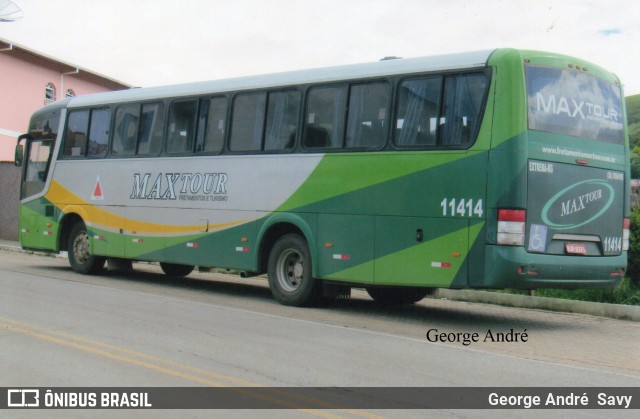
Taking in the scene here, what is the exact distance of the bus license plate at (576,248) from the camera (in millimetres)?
11047

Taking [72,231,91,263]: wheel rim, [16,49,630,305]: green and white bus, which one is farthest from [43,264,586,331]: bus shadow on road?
[72,231,91,263]: wheel rim

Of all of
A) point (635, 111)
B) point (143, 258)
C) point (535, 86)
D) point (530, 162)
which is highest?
point (635, 111)

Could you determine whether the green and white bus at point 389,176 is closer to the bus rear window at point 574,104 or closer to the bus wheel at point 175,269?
the bus rear window at point 574,104

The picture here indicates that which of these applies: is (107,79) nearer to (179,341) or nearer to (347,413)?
(179,341)

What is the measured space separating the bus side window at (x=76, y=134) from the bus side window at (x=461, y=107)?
9.28 m

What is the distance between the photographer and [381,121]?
1210cm

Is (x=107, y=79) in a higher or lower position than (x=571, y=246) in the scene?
higher

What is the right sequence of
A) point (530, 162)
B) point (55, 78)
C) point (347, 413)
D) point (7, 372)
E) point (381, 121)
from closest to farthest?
point (347, 413) → point (7, 372) → point (530, 162) → point (381, 121) → point (55, 78)

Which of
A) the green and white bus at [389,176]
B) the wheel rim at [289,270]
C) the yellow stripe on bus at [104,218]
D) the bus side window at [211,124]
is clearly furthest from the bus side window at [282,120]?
the wheel rim at [289,270]

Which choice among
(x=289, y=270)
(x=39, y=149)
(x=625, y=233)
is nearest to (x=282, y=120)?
(x=289, y=270)

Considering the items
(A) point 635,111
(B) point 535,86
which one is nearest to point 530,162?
(B) point 535,86

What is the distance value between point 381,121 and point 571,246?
324 centimetres

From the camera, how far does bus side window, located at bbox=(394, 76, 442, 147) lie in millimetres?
11414

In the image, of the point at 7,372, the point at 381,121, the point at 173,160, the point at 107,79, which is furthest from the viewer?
the point at 107,79
